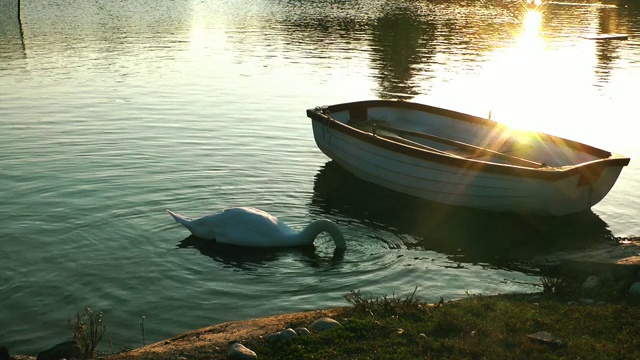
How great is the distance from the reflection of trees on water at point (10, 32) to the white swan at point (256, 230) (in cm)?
2645

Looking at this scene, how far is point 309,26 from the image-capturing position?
188 ft

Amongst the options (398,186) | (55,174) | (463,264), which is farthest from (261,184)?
(463,264)

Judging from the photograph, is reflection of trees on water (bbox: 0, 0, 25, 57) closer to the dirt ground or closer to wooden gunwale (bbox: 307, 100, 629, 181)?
wooden gunwale (bbox: 307, 100, 629, 181)

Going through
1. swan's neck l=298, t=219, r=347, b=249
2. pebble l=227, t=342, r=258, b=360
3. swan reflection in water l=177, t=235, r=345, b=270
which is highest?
pebble l=227, t=342, r=258, b=360

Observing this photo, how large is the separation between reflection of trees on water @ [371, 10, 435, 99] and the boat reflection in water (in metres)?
14.0

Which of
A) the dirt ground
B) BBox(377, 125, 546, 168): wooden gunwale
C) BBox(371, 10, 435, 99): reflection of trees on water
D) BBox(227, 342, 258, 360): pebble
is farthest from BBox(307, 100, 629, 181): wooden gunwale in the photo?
BBox(371, 10, 435, 99): reflection of trees on water

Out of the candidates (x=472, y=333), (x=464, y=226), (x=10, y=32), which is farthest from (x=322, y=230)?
(x=10, y=32)

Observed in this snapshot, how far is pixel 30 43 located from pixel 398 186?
2921 cm

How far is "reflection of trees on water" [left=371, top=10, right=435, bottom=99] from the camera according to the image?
34.0 m

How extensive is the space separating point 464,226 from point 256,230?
4.66 meters

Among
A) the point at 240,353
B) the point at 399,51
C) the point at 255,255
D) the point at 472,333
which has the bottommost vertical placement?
the point at 255,255

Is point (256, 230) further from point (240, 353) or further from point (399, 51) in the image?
point (399, 51)

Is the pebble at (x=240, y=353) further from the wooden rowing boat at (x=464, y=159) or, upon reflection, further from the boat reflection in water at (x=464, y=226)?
the wooden rowing boat at (x=464, y=159)

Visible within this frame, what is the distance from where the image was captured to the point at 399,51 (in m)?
44.2
